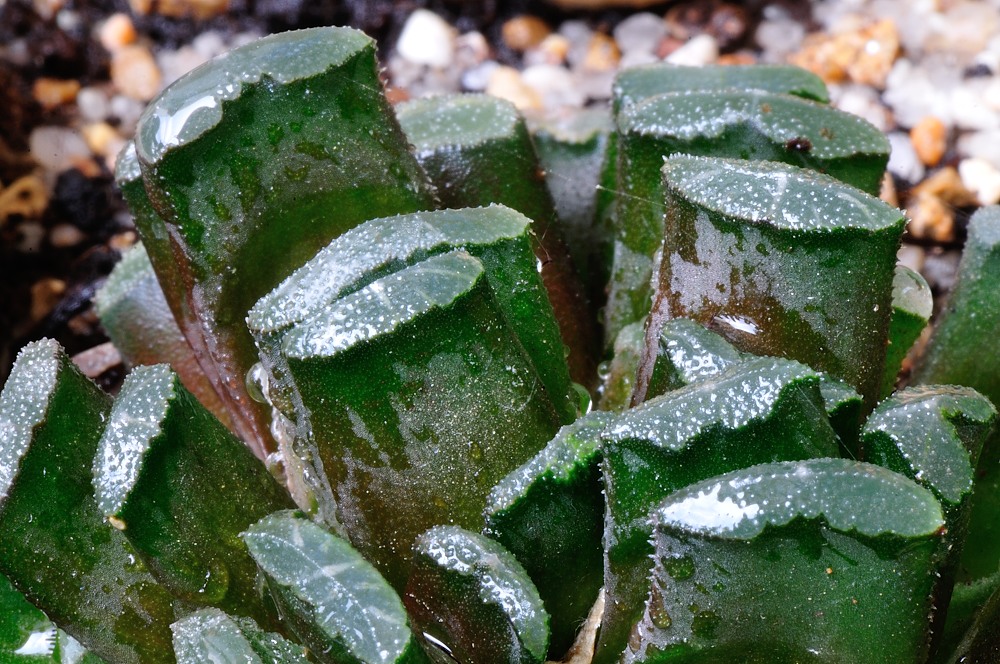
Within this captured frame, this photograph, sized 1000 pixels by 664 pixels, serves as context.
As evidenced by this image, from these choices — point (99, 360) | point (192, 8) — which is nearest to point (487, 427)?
point (99, 360)

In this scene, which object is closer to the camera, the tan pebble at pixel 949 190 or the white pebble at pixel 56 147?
the tan pebble at pixel 949 190

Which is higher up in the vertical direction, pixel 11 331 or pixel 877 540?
pixel 877 540

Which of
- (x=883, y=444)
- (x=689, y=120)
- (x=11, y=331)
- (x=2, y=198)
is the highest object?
(x=689, y=120)

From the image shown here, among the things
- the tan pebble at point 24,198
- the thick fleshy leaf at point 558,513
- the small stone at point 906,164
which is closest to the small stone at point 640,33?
the small stone at point 906,164

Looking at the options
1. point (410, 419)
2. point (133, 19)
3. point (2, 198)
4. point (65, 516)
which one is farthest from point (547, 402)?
point (133, 19)

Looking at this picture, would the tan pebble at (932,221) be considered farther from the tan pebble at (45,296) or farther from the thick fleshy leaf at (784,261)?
the tan pebble at (45,296)

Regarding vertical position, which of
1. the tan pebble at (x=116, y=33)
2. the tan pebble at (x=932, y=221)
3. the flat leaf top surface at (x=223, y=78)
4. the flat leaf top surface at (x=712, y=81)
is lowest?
the tan pebble at (x=932, y=221)

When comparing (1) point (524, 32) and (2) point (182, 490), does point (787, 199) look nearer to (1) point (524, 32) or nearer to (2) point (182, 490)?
(2) point (182, 490)

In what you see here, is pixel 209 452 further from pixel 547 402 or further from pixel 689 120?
pixel 689 120
